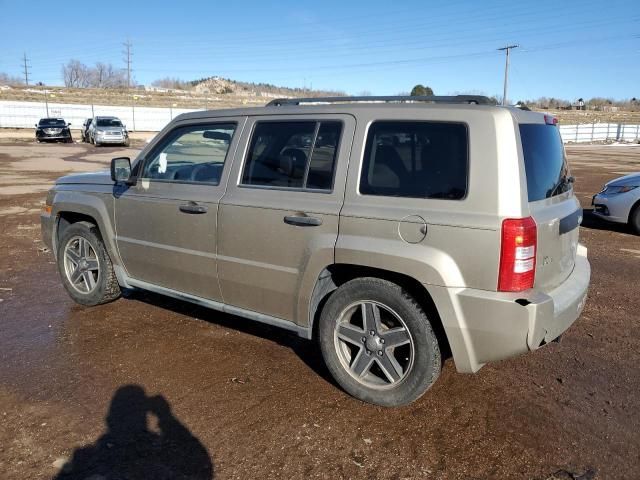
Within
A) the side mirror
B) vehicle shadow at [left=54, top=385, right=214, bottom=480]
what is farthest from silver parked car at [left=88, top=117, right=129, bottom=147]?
vehicle shadow at [left=54, top=385, right=214, bottom=480]

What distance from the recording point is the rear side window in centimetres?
323

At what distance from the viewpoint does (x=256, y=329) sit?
495cm

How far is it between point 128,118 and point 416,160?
47.0 m

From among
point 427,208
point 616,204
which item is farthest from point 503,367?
point 616,204

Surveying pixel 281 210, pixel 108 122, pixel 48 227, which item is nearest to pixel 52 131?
pixel 108 122

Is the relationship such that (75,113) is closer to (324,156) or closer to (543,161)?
(324,156)

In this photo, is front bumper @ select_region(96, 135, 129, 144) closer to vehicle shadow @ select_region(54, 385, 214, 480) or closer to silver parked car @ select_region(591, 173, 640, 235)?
silver parked car @ select_region(591, 173, 640, 235)

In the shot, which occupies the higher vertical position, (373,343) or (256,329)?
(373,343)

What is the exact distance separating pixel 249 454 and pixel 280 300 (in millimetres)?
1157

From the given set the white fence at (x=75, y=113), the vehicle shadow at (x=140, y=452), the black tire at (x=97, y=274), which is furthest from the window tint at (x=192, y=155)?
the white fence at (x=75, y=113)

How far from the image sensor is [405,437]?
3246mm

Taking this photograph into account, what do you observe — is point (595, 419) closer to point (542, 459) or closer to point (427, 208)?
point (542, 459)

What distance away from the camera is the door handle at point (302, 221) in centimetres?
361

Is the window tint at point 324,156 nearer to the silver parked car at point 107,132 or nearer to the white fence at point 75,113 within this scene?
the silver parked car at point 107,132
